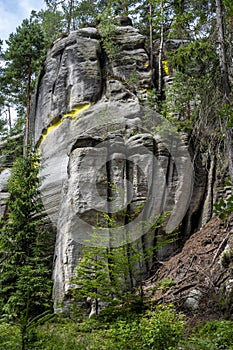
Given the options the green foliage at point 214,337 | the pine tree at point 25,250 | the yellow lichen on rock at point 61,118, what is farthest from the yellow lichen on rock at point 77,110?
the green foliage at point 214,337

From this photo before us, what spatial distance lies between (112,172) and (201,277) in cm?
459

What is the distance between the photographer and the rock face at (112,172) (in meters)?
10.6

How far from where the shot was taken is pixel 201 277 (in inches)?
342

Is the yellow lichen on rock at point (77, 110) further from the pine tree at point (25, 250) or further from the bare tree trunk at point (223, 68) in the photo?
the bare tree trunk at point (223, 68)

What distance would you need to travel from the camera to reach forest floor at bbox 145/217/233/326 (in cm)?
758

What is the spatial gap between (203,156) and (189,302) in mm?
6196

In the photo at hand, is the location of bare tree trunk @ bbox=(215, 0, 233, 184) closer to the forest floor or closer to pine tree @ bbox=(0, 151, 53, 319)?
the forest floor

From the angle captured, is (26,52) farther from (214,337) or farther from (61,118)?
(214,337)

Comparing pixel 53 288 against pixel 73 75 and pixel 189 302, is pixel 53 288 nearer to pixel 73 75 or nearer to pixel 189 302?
pixel 189 302

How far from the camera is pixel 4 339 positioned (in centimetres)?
635

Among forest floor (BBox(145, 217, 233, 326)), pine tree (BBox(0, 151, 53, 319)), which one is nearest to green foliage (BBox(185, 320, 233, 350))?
forest floor (BBox(145, 217, 233, 326))

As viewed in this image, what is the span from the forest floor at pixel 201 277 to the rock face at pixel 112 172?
3.80 ft

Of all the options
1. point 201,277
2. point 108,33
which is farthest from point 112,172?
point 108,33

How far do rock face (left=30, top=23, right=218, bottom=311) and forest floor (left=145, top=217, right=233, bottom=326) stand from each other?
1.16m
